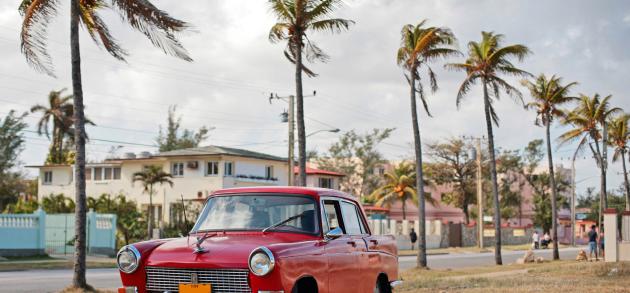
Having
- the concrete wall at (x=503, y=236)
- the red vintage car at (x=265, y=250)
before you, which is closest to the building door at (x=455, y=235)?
the concrete wall at (x=503, y=236)

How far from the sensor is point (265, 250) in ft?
27.9

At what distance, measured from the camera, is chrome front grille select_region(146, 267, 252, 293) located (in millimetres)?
8547

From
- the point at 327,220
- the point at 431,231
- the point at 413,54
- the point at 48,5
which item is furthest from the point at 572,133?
the point at 327,220

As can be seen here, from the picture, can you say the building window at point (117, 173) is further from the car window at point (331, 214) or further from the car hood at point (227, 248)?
the car hood at point (227, 248)

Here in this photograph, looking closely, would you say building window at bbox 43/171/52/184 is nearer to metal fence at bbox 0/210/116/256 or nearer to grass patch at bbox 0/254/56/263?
metal fence at bbox 0/210/116/256

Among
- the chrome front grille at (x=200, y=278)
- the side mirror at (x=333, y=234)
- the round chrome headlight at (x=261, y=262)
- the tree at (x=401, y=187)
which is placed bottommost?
the chrome front grille at (x=200, y=278)

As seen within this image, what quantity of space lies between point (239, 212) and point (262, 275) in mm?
1663

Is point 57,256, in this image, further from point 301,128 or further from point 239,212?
point 239,212

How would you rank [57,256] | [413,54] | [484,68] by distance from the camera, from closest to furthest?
[413,54], [484,68], [57,256]

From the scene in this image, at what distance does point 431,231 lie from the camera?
70250mm

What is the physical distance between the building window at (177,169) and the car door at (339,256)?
170 feet

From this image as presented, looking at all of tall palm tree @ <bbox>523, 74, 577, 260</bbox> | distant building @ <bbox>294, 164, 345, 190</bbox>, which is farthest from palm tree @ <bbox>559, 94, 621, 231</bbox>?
distant building @ <bbox>294, 164, 345, 190</bbox>

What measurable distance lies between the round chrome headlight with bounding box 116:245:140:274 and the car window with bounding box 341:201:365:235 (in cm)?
277

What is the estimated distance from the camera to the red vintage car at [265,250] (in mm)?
8578
